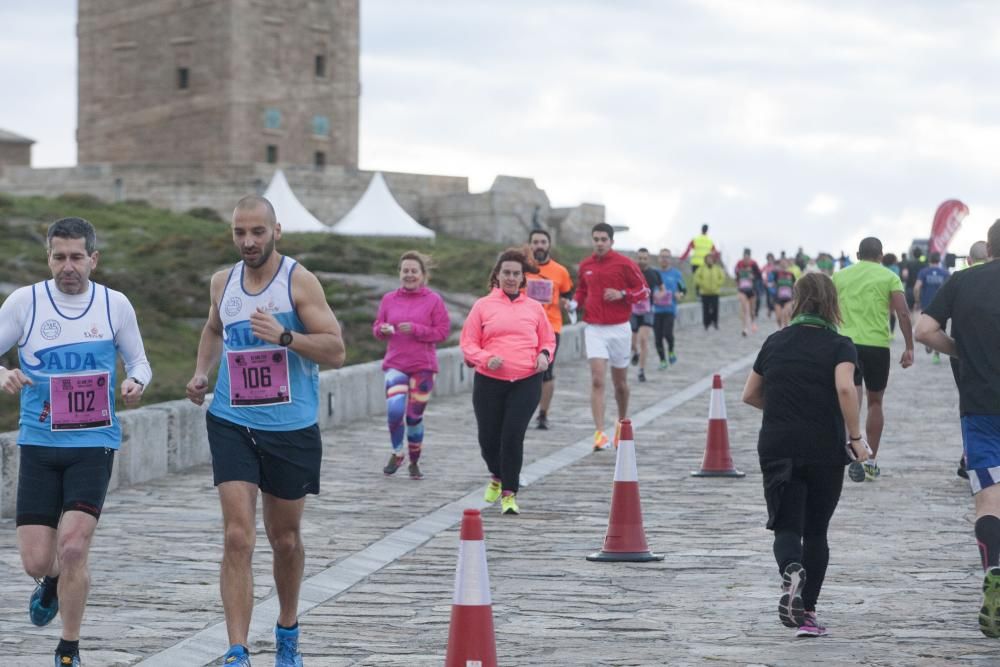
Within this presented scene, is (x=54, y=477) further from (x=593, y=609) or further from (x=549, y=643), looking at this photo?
(x=593, y=609)

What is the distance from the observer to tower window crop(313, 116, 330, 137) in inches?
3182

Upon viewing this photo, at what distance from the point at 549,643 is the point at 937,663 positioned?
1548 millimetres

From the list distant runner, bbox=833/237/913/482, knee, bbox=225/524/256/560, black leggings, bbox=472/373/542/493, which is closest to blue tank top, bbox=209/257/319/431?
knee, bbox=225/524/256/560

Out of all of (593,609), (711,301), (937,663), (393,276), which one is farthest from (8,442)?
(393,276)

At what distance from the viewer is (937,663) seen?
274 inches

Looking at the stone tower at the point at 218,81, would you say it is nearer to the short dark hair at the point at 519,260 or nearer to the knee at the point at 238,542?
the short dark hair at the point at 519,260

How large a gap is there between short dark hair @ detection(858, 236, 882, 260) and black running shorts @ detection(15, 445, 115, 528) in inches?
306

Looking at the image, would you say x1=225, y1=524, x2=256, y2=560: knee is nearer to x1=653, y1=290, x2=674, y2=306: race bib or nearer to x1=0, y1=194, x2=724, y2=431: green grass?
x1=0, y1=194, x2=724, y2=431: green grass

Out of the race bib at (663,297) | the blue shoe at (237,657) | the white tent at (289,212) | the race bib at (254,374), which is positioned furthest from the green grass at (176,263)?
the blue shoe at (237,657)

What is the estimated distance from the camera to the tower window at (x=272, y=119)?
78250 mm

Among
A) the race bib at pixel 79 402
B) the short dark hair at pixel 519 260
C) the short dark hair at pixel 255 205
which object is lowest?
the race bib at pixel 79 402

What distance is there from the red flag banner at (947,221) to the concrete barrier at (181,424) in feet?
62.2

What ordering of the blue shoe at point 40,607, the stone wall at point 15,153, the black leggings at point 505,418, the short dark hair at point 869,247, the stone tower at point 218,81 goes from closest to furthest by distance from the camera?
the blue shoe at point 40,607, the black leggings at point 505,418, the short dark hair at point 869,247, the stone tower at point 218,81, the stone wall at point 15,153

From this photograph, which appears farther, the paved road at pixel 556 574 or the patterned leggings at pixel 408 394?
the patterned leggings at pixel 408 394
